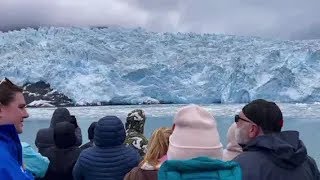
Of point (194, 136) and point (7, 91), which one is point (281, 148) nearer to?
point (194, 136)

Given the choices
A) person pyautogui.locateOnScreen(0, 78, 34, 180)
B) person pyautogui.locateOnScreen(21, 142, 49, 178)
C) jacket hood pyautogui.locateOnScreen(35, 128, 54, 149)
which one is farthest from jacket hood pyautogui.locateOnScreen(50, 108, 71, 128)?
person pyautogui.locateOnScreen(0, 78, 34, 180)

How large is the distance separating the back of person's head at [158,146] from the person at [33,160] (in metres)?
0.73

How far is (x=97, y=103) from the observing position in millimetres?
37625

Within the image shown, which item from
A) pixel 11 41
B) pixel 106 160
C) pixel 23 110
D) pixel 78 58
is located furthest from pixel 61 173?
pixel 11 41

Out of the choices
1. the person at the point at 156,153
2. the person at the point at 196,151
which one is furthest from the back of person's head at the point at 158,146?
the person at the point at 196,151

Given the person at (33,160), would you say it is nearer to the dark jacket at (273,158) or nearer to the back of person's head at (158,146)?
the back of person's head at (158,146)

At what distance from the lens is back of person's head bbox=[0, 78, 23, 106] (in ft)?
4.89

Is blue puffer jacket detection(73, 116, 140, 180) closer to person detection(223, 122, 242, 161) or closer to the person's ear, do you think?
person detection(223, 122, 242, 161)

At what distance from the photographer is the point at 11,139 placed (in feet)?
4.59

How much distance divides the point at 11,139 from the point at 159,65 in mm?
33809

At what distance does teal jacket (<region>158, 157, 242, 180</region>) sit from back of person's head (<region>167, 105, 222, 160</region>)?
7 cm

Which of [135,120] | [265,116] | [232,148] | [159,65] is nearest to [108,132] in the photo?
[232,148]

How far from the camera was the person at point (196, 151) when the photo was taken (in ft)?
4.43

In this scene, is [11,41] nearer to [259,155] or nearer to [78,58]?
[78,58]
